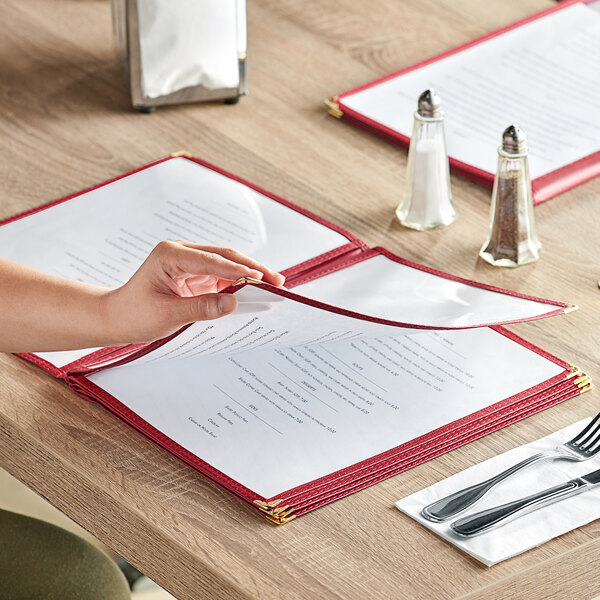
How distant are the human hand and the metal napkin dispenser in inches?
19.5

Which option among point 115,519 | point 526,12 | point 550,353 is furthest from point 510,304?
point 526,12

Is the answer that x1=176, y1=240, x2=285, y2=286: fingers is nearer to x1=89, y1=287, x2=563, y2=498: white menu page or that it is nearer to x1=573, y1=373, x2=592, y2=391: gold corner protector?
x1=89, y1=287, x2=563, y2=498: white menu page

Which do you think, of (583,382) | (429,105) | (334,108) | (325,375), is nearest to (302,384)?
(325,375)

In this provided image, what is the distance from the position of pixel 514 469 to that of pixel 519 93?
666 millimetres

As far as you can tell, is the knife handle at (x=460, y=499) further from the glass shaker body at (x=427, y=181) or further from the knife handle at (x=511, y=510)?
the glass shaker body at (x=427, y=181)

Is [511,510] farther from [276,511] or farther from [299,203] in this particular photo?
[299,203]

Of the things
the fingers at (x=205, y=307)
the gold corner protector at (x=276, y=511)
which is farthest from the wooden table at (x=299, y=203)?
the fingers at (x=205, y=307)

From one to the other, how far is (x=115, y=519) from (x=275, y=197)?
47 centimetres

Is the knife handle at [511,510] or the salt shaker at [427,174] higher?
the salt shaker at [427,174]

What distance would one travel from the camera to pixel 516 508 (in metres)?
0.80

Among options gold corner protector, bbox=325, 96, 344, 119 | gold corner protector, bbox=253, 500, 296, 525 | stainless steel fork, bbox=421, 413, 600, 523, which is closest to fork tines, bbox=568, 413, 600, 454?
stainless steel fork, bbox=421, 413, 600, 523

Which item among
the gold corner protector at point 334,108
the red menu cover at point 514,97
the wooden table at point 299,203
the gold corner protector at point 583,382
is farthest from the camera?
the gold corner protector at point 334,108

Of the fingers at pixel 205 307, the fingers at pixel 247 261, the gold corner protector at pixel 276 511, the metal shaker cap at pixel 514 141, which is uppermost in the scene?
the metal shaker cap at pixel 514 141

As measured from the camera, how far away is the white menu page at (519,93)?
126 centimetres
